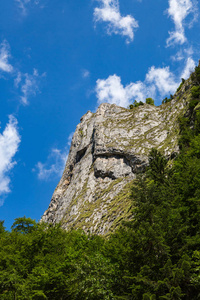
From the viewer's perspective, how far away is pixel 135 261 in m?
16.8

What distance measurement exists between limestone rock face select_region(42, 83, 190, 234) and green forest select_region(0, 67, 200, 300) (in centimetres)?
2585

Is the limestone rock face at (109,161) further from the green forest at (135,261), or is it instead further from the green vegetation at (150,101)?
the green forest at (135,261)

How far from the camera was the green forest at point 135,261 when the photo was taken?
14.1 meters

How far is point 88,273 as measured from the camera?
1769 centimetres

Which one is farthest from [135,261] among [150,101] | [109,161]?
[150,101]

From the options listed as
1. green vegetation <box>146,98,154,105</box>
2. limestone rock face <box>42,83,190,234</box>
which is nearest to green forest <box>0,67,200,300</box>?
limestone rock face <box>42,83,190,234</box>

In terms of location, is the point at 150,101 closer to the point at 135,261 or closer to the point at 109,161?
the point at 109,161

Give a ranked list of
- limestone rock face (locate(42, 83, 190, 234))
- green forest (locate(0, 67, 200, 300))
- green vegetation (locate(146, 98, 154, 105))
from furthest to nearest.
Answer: green vegetation (locate(146, 98, 154, 105)), limestone rock face (locate(42, 83, 190, 234)), green forest (locate(0, 67, 200, 300))

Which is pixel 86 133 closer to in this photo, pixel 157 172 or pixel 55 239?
pixel 157 172

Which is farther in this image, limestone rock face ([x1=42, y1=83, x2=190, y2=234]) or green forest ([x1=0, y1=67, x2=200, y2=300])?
limestone rock face ([x1=42, y1=83, x2=190, y2=234])

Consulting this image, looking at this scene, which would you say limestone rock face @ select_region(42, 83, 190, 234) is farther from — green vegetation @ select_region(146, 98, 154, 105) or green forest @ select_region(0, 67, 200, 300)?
green forest @ select_region(0, 67, 200, 300)

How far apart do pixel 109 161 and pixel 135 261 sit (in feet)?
171

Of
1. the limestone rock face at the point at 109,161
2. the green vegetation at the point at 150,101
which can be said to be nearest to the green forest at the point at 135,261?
the limestone rock face at the point at 109,161

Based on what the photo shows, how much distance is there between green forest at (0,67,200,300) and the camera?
14.1m
